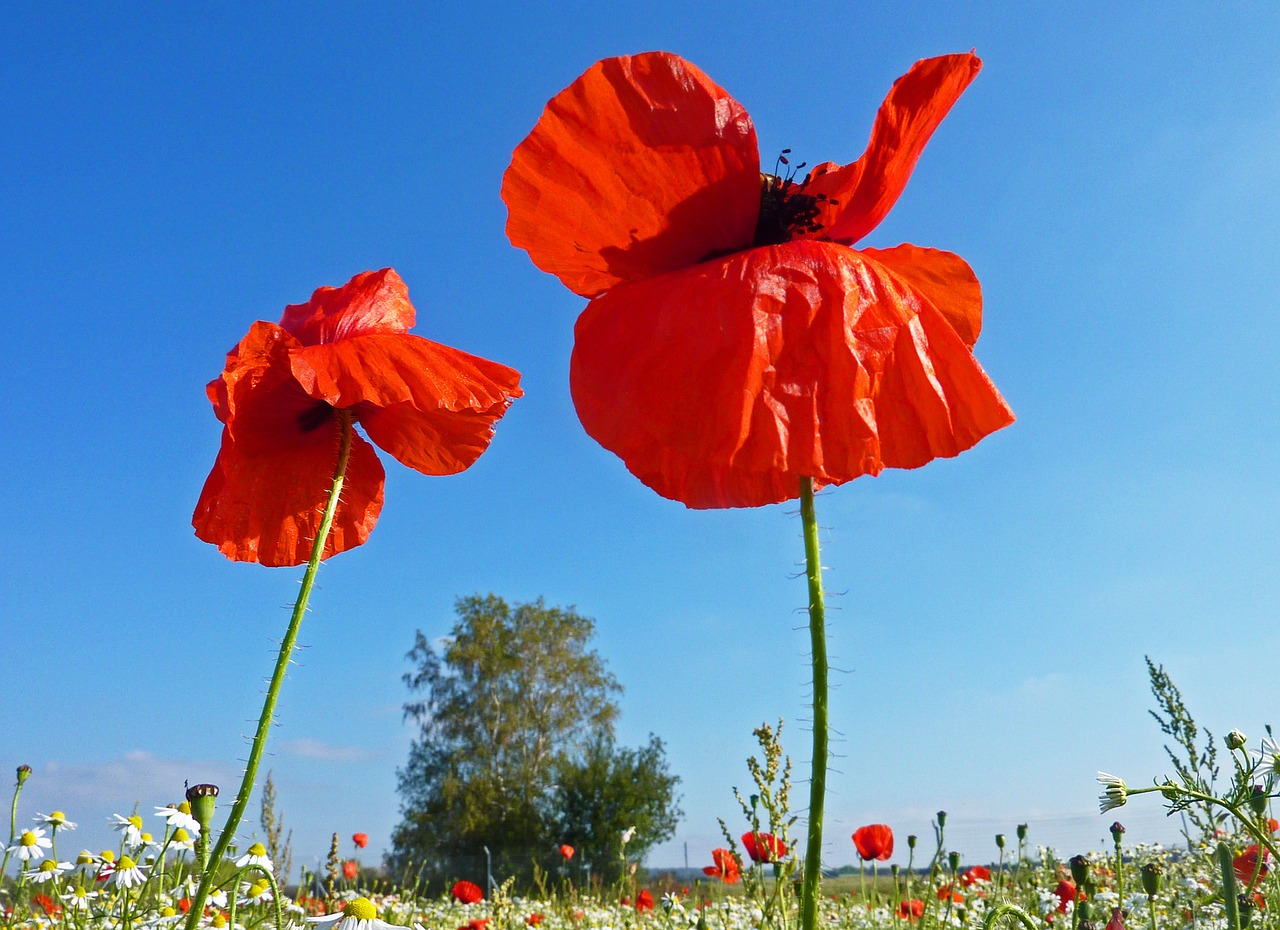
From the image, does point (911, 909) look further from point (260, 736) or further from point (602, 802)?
point (602, 802)

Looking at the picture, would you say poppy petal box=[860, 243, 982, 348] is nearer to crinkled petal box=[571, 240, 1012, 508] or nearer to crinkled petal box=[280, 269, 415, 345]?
crinkled petal box=[571, 240, 1012, 508]

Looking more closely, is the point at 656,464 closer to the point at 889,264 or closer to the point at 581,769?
the point at 889,264

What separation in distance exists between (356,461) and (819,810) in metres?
1.48

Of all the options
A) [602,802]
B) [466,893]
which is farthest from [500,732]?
[466,893]

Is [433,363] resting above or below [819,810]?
above

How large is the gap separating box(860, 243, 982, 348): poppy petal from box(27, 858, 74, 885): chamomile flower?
3616 mm

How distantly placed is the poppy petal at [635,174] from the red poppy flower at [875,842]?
344 cm

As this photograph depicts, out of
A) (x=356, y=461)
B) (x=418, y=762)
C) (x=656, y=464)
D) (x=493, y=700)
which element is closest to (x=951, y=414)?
(x=656, y=464)

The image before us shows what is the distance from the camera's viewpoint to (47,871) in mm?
3717

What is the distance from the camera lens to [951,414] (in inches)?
46.9

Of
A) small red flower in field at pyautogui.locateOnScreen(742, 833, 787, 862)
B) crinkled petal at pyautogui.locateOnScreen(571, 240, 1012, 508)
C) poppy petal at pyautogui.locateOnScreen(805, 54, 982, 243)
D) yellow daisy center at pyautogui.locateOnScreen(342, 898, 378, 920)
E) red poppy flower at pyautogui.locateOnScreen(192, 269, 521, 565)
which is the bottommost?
yellow daisy center at pyautogui.locateOnScreen(342, 898, 378, 920)

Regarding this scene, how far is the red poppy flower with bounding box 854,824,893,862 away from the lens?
4117mm

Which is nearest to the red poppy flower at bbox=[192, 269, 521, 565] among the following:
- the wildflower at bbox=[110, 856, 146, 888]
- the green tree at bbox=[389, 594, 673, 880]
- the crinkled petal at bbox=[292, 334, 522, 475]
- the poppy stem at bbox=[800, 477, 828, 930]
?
the crinkled petal at bbox=[292, 334, 522, 475]

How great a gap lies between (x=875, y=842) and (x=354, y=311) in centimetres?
330
